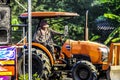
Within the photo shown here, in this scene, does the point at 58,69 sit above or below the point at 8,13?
below

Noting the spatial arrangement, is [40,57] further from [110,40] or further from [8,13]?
[110,40]

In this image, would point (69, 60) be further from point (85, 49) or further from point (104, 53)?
point (104, 53)

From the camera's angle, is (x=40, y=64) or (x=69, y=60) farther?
(x=69, y=60)

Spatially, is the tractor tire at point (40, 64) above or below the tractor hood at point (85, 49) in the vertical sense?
below

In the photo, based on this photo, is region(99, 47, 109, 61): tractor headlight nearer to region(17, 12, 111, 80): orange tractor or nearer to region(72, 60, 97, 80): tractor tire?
region(17, 12, 111, 80): orange tractor

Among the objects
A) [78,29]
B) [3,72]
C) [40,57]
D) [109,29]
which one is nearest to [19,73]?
[40,57]

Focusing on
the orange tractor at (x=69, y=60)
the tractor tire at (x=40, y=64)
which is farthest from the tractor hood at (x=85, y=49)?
the tractor tire at (x=40, y=64)

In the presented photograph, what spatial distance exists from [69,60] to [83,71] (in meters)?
0.76

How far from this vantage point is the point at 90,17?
94.9 feet

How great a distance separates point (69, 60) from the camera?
16.1m

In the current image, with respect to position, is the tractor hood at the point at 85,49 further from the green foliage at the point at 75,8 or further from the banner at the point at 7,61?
the green foliage at the point at 75,8

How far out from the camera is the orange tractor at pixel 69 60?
15516mm

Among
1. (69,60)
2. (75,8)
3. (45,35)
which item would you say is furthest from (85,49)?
(75,8)

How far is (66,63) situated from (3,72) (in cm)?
306
